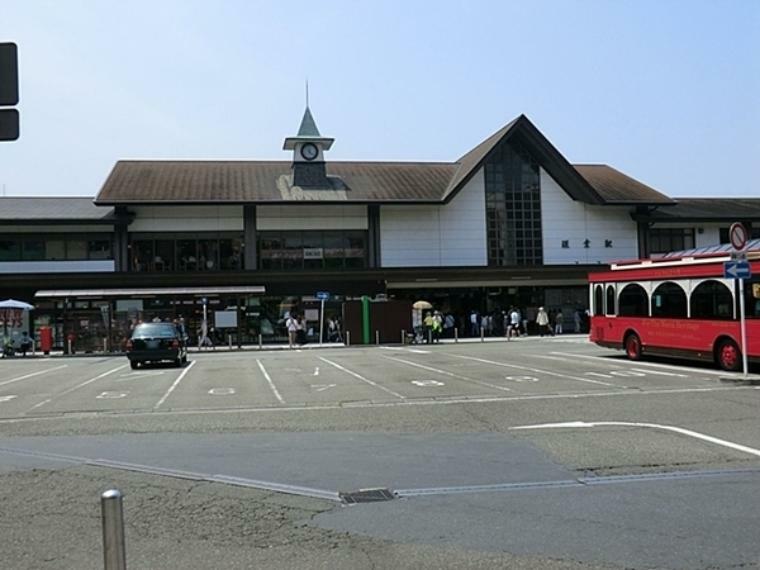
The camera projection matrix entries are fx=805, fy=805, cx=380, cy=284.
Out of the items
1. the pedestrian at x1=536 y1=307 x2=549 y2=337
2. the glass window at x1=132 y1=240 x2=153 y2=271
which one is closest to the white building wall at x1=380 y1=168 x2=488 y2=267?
the pedestrian at x1=536 y1=307 x2=549 y2=337

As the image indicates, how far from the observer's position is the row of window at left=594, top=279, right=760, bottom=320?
64.8 feet

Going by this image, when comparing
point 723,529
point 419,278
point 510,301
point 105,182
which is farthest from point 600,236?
point 723,529

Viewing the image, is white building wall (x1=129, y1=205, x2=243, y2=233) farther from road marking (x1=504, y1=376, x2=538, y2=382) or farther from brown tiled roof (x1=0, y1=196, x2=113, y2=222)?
road marking (x1=504, y1=376, x2=538, y2=382)

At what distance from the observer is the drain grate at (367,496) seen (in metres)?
7.75

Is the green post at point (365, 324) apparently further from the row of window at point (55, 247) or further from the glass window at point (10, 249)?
the glass window at point (10, 249)

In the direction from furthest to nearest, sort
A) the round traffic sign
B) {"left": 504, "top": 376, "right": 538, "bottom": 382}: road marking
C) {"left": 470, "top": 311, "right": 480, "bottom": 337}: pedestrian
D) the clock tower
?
the clock tower
{"left": 470, "top": 311, "right": 480, "bottom": 337}: pedestrian
{"left": 504, "top": 376, "right": 538, "bottom": 382}: road marking
the round traffic sign

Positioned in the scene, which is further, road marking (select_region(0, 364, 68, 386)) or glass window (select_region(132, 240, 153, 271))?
glass window (select_region(132, 240, 153, 271))

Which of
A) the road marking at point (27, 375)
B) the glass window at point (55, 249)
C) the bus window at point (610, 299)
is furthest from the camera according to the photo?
the glass window at point (55, 249)

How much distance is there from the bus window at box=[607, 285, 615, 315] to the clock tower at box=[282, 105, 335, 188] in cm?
2731

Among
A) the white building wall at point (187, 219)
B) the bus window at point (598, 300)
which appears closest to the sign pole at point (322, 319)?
the white building wall at point (187, 219)

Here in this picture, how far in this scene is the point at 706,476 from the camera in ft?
28.1

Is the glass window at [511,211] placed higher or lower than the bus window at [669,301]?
higher

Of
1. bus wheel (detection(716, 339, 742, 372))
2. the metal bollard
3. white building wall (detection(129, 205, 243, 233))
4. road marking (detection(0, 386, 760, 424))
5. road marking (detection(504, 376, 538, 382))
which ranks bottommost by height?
road marking (detection(0, 386, 760, 424))

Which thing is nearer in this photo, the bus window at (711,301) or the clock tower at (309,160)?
the bus window at (711,301)
